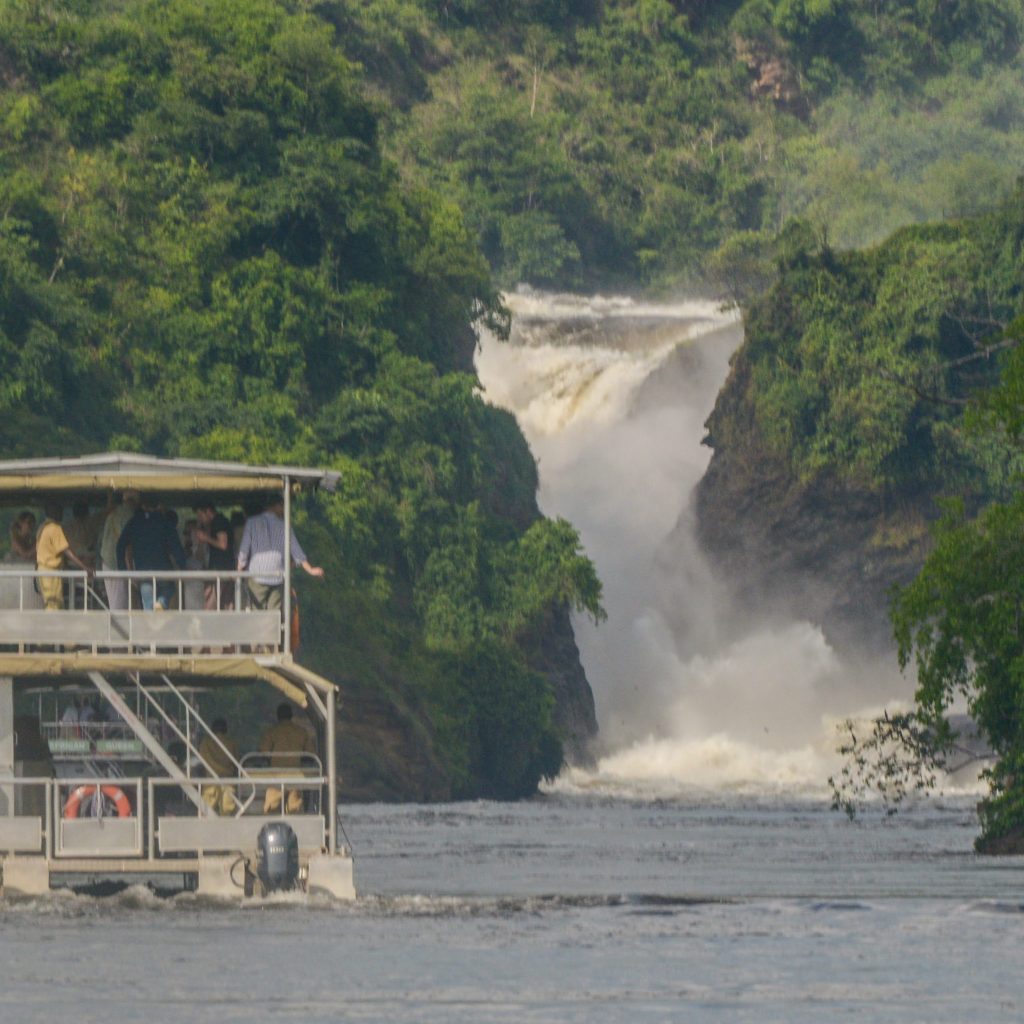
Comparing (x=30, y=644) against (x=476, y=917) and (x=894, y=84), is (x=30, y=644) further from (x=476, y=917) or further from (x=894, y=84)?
(x=894, y=84)

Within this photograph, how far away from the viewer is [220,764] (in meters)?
39.9

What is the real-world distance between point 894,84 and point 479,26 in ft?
74.0

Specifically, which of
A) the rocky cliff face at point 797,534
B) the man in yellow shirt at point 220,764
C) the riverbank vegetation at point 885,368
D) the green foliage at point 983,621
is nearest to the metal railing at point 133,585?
the man in yellow shirt at point 220,764

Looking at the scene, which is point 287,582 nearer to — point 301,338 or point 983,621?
point 983,621

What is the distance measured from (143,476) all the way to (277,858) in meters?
4.69

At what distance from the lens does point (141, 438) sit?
278 feet

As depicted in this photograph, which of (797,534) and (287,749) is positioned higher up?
(797,534)

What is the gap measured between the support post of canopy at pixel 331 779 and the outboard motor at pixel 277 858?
62 cm

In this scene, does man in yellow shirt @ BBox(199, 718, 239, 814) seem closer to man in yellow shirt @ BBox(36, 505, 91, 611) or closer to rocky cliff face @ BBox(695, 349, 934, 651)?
man in yellow shirt @ BBox(36, 505, 91, 611)

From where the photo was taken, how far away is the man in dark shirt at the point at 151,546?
128ft

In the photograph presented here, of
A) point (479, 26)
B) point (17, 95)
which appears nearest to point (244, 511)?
point (17, 95)

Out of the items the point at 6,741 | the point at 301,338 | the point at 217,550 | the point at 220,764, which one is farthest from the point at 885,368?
the point at 6,741

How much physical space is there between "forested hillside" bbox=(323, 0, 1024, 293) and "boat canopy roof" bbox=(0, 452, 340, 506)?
356 feet

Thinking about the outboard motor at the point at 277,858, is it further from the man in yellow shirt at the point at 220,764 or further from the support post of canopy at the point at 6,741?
the support post of canopy at the point at 6,741
